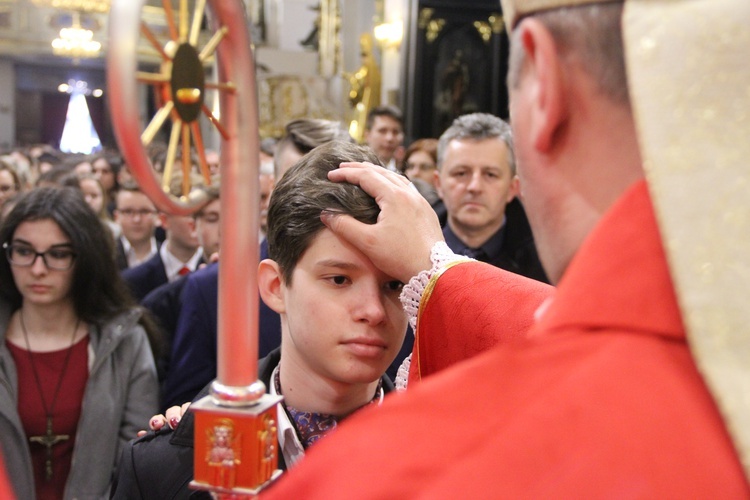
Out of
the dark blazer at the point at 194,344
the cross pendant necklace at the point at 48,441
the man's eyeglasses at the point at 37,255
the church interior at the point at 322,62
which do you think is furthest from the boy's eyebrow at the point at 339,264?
the church interior at the point at 322,62

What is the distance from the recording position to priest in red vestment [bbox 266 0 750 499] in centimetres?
71

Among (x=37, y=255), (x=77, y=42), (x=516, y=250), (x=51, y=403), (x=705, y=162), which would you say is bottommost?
(x=51, y=403)

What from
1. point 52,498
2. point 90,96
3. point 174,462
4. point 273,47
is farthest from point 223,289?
point 90,96

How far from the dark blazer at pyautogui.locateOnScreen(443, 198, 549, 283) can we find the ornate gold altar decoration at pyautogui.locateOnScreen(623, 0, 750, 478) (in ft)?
9.99

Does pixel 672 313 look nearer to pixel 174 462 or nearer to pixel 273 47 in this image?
pixel 174 462

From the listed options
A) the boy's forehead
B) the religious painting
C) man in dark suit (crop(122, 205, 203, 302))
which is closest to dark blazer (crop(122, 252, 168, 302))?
man in dark suit (crop(122, 205, 203, 302))

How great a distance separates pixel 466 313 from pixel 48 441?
177cm

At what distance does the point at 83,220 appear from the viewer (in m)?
3.15

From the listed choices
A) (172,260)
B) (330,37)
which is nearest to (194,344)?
(172,260)

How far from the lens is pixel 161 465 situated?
65.2 inches

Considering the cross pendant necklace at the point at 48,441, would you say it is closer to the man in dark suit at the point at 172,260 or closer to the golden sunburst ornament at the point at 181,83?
the man in dark suit at the point at 172,260

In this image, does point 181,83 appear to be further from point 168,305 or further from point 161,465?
point 168,305

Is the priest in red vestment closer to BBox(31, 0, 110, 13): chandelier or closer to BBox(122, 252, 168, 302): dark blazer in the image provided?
BBox(122, 252, 168, 302): dark blazer

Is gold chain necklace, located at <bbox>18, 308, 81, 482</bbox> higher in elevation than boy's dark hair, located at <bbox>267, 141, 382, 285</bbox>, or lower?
lower
